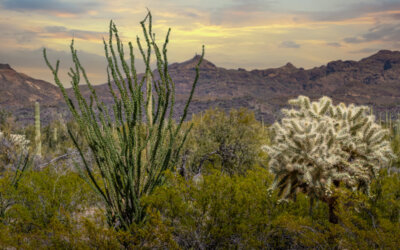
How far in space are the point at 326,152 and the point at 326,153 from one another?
0.01 m

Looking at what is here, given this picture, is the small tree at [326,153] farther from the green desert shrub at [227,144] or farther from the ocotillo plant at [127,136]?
the green desert shrub at [227,144]

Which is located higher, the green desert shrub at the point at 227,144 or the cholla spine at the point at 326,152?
the cholla spine at the point at 326,152

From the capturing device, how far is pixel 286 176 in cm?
555

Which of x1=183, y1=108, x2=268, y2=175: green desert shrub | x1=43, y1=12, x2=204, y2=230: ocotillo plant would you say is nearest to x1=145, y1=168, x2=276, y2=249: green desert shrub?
x1=43, y1=12, x2=204, y2=230: ocotillo plant

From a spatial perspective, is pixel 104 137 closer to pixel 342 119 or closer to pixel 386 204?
pixel 342 119

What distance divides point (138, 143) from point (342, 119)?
3180 millimetres

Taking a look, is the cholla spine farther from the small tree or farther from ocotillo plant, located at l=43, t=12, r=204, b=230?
ocotillo plant, located at l=43, t=12, r=204, b=230

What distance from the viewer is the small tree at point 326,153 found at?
526 centimetres

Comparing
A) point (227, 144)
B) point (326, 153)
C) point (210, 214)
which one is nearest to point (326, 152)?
point (326, 153)

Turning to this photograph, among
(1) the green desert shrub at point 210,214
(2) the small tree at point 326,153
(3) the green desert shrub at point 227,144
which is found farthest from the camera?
A: (3) the green desert shrub at point 227,144

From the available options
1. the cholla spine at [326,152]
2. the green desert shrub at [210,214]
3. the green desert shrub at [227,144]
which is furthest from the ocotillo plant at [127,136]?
the green desert shrub at [227,144]

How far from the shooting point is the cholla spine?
526 cm

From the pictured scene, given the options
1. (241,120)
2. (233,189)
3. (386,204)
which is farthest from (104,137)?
(241,120)

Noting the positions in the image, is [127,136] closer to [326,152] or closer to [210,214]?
[210,214]
